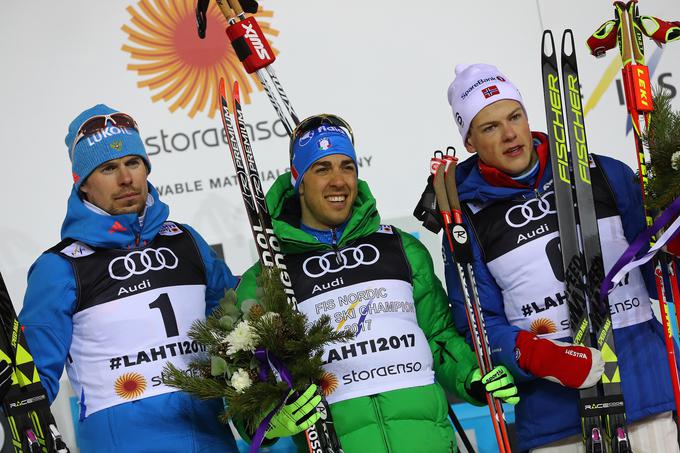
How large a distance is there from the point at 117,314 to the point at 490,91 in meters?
1.48

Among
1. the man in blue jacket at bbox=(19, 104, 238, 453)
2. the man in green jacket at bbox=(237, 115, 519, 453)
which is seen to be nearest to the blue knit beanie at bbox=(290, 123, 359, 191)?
the man in green jacket at bbox=(237, 115, 519, 453)

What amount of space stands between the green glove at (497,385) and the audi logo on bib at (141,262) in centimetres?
110

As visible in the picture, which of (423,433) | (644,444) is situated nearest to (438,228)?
(423,433)

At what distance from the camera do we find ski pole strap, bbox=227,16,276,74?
3258mm

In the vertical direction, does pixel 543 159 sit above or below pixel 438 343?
above

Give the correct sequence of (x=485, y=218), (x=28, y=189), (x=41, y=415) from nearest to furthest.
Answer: (x=41, y=415) → (x=485, y=218) → (x=28, y=189)

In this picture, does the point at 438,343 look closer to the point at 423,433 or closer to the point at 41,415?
the point at 423,433

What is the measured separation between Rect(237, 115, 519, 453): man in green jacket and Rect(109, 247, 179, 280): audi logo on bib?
0.27 meters

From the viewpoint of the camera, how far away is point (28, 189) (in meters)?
4.11

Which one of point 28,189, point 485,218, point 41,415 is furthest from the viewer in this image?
point 28,189

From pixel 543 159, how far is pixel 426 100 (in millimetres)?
1361

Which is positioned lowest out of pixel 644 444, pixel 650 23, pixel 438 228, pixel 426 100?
pixel 644 444

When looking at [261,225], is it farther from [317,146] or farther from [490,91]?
[490,91]

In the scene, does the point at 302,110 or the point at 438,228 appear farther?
the point at 302,110
